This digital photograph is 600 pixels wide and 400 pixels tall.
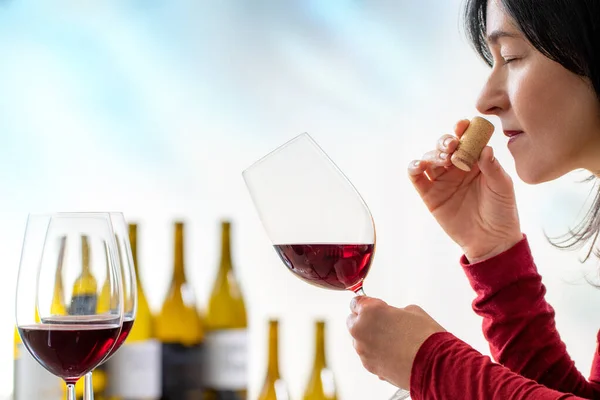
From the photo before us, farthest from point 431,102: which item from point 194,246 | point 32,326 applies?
point 32,326

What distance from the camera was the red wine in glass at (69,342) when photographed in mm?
903

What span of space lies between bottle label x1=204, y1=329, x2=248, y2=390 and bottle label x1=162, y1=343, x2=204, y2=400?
0.03 meters

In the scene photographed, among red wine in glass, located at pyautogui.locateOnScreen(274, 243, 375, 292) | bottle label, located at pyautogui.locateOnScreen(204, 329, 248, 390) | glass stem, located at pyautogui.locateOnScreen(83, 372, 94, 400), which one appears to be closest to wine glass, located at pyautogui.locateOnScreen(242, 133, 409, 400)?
red wine in glass, located at pyautogui.locateOnScreen(274, 243, 375, 292)

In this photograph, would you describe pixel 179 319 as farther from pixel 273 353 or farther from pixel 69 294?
pixel 69 294

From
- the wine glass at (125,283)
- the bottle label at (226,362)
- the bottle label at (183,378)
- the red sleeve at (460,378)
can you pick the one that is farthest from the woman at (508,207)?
the bottle label at (183,378)

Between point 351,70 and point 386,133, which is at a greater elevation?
point 351,70

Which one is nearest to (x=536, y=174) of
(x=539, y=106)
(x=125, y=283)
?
(x=539, y=106)

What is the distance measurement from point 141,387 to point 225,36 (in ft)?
2.98

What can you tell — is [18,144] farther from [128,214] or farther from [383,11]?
[383,11]

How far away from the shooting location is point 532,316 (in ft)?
4.34

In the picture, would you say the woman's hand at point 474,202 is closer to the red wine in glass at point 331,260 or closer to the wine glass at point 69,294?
the red wine in glass at point 331,260

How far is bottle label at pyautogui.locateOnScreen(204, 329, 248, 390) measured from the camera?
1513 millimetres

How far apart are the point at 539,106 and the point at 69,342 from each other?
713 mm

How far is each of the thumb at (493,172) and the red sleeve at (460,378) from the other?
0.37m
